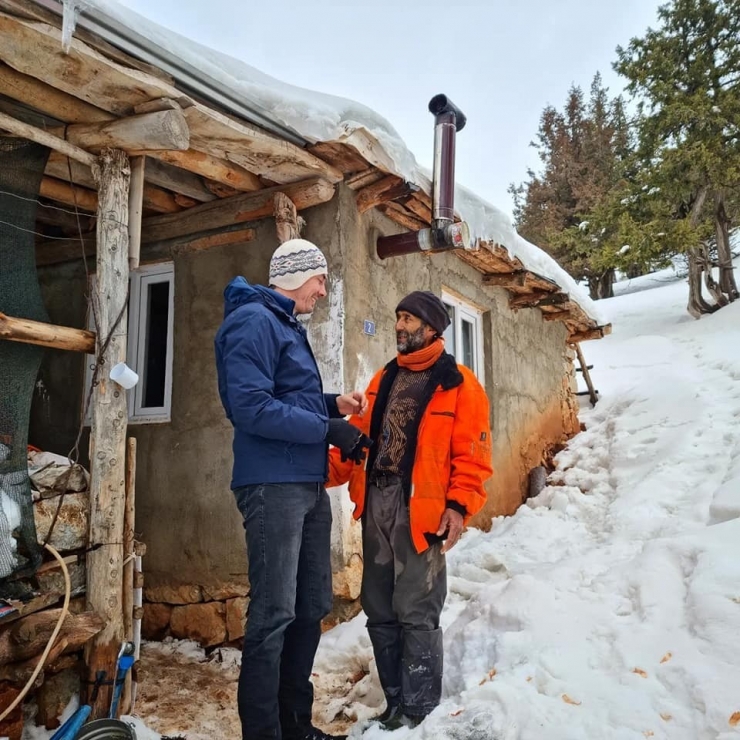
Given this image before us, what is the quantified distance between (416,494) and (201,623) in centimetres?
253

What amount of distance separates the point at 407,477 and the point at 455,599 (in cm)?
204

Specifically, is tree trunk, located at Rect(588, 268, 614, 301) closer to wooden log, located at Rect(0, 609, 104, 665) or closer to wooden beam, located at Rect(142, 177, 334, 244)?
wooden beam, located at Rect(142, 177, 334, 244)

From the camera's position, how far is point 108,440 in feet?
10.3

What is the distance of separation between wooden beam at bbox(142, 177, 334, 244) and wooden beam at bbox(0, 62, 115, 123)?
1.31 meters

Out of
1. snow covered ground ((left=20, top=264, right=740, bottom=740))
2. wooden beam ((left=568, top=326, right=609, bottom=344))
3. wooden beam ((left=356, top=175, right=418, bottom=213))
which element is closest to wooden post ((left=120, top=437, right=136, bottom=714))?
snow covered ground ((left=20, top=264, right=740, bottom=740))

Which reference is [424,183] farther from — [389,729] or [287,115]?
[389,729]

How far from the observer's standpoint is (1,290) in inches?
Answer: 118

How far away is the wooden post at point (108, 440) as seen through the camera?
9.84 ft

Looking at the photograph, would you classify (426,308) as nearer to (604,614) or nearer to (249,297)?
(249,297)

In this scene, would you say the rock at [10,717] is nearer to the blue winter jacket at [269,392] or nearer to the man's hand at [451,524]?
the blue winter jacket at [269,392]

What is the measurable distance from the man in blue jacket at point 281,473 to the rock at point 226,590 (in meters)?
1.84

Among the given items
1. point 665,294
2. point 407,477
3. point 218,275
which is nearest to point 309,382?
point 407,477

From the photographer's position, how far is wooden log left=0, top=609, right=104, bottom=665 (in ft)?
8.61

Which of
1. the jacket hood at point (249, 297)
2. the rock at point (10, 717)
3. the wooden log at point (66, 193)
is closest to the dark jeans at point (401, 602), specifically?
the jacket hood at point (249, 297)
